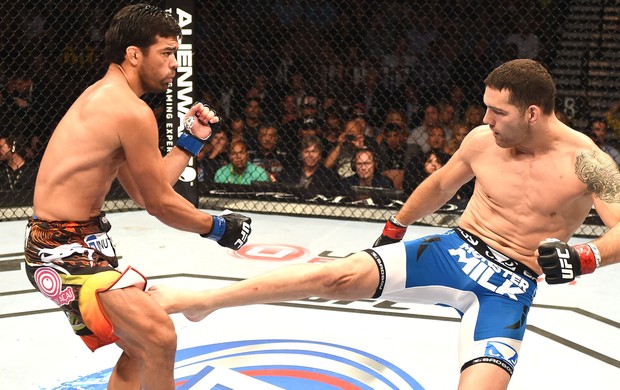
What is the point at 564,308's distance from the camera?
3.79m

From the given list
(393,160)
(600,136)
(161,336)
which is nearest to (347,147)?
(393,160)

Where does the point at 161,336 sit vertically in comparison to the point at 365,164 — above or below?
below

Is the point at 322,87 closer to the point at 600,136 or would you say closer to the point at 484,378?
the point at 600,136

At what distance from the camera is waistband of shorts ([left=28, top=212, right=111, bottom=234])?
2.19 metres

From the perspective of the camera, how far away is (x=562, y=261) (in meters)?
2.07

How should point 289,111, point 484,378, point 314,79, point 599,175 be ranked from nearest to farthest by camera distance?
point 484,378, point 599,175, point 289,111, point 314,79

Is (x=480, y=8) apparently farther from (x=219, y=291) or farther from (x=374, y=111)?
(x=219, y=291)

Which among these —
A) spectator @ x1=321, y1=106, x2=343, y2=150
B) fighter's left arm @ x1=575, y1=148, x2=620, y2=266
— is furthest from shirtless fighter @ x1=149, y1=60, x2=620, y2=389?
spectator @ x1=321, y1=106, x2=343, y2=150

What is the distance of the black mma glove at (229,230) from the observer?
8.04ft

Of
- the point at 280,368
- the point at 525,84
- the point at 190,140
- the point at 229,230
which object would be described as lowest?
the point at 280,368

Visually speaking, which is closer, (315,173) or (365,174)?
(365,174)

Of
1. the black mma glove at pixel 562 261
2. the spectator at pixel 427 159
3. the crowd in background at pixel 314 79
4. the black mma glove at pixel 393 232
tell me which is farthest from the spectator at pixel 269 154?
the black mma glove at pixel 562 261

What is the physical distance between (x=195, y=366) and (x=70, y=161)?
3.68 feet

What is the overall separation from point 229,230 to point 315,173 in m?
3.47
